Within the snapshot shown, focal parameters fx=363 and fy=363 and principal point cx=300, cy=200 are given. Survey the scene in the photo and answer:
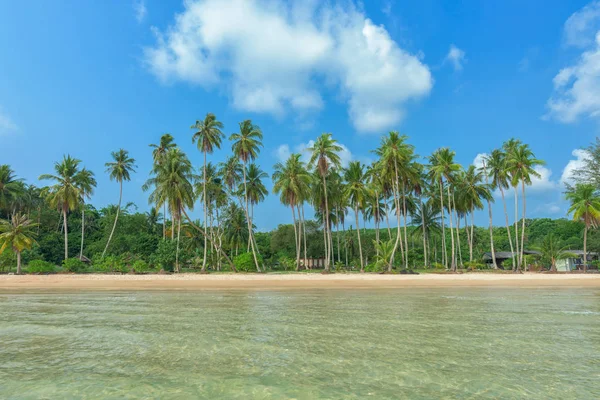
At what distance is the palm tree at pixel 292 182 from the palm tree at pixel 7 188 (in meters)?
31.4

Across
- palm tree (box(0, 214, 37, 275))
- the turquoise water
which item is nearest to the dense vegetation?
palm tree (box(0, 214, 37, 275))

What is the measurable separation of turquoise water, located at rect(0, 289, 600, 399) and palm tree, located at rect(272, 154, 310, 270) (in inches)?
1176

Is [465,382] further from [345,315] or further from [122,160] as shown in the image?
[122,160]

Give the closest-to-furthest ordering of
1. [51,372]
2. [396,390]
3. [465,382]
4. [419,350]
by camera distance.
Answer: [396,390]
[465,382]
[51,372]
[419,350]

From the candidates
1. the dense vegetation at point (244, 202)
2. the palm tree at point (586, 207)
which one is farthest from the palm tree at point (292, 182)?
the palm tree at point (586, 207)

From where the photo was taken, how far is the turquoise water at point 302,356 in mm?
4160

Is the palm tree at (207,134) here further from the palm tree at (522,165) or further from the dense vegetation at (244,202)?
the palm tree at (522,165)

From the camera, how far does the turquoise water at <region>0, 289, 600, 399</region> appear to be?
4.16 metres

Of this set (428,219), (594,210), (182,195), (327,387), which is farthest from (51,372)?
(428,219)

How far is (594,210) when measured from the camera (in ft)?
Answer: 120

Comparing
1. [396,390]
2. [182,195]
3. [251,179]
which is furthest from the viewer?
[251,179]

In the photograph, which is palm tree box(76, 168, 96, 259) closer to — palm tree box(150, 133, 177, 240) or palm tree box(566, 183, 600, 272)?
palm tree box(150, 133, 177, 240)

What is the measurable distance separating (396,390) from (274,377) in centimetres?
151

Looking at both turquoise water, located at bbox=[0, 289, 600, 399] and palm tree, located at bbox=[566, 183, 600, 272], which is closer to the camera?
turquoise water, located at bbox=[0, 289, 600, 399]
